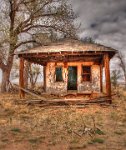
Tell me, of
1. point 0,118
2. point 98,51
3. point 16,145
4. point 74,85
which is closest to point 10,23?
point 74,85

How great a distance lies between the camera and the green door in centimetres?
2619

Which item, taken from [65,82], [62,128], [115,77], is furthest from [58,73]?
[115,77]

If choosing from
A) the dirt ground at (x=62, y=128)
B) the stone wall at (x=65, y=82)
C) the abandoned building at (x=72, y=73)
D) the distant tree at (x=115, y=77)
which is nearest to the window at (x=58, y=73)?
the abandoned building at (x=72, y=73)

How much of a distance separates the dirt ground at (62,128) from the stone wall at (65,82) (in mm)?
6356

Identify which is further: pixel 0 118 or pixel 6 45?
pixel 6 45

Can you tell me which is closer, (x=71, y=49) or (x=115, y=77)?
(x=71, y=49)

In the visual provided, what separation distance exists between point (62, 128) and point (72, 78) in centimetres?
1333

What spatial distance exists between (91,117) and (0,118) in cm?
460

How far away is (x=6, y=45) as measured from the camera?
30688mm

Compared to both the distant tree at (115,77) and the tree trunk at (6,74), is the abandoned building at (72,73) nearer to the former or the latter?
the tree trunk at (6,74)

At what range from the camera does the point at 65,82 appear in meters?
26.0

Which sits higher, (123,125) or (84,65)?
(84,65)

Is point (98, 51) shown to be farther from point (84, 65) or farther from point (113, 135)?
point (113, 135)

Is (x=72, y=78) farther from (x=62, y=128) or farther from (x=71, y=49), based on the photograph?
(x=62, y=128)
